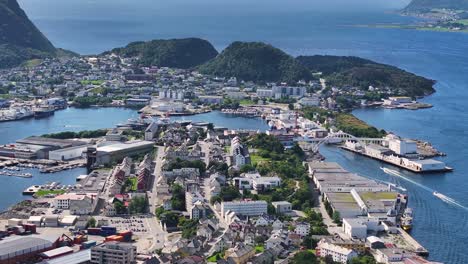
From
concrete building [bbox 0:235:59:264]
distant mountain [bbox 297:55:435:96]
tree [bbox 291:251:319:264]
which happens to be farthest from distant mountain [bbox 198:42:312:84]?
concrete building [bbox 0:235:59:264]

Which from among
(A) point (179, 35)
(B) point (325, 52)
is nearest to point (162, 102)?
(B) point (325, 52)

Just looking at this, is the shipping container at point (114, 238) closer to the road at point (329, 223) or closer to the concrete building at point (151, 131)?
the road at point (329, 223)

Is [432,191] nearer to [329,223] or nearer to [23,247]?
[329,223]

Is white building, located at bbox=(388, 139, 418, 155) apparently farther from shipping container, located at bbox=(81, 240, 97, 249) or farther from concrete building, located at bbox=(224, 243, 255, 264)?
shipping container, located at bbox=(81, 240, 97, 249)

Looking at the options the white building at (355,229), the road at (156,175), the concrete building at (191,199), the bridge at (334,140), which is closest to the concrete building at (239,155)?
the road at (156,175)

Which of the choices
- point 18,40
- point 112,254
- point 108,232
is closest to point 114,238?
point 108,232

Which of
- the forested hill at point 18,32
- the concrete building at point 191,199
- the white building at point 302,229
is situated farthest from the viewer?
the forested hill at point 18,32

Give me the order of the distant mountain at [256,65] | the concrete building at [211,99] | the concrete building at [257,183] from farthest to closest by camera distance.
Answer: the distant mountain at [256,65]
the concrete building at [211,99]
the concrete building at [257,183]
